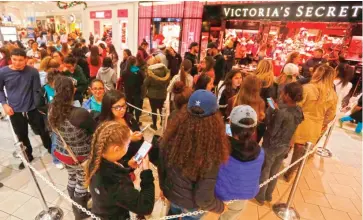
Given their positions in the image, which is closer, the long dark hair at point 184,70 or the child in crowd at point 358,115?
the long dark hair at point 184,70

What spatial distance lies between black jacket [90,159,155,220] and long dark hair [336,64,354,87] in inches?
164

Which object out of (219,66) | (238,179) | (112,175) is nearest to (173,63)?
(219,66)

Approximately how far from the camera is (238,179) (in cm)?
163

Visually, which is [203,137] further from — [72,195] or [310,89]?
[310,89]

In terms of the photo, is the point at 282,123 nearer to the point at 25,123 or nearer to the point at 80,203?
the point at 80,203

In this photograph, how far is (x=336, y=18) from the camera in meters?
6.02

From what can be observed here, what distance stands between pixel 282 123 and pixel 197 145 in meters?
1.47

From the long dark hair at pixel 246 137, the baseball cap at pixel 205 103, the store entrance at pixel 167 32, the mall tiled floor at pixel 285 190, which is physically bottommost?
the mall tiled floor at pixel 285 190

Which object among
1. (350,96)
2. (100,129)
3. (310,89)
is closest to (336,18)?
(350,96)

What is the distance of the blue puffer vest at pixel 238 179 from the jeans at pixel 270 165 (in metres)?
0.98

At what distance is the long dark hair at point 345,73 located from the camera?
3.98m

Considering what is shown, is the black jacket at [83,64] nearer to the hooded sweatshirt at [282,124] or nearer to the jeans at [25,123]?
the jeans at [25,123]

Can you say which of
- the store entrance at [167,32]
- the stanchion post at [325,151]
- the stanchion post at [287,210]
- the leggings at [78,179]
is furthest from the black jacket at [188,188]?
the store entrance at [167,32]

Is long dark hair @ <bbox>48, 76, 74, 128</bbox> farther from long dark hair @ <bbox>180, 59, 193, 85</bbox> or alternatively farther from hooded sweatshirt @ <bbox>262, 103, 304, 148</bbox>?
long dark hair @ <bbox>180, 59, 193, 85</bbox>
